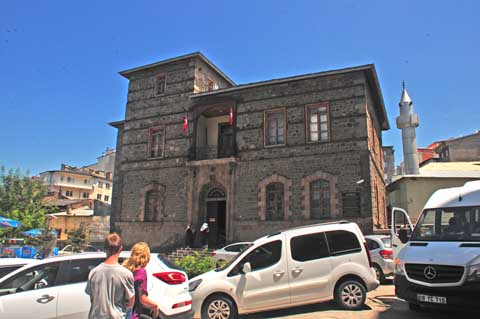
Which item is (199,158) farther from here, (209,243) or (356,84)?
(356,84)

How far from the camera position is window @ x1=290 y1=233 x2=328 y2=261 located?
7108mm

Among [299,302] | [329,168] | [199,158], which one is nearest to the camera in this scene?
[299,302]

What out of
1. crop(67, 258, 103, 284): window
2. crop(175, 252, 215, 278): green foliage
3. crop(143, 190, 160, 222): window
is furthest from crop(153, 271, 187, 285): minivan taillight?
crop(143, 190, 160, 222): window

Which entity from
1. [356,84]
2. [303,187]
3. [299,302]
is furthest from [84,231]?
[299,302]

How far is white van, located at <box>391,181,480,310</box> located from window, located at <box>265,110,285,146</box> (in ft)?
35.6

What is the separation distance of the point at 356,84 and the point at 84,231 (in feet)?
77.1

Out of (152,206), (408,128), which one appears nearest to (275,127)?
(152,206)

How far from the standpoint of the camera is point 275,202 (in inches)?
671

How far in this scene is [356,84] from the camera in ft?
54.0

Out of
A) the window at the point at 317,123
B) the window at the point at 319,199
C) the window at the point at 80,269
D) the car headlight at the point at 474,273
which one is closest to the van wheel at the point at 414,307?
the car headlight at the point at 474,273

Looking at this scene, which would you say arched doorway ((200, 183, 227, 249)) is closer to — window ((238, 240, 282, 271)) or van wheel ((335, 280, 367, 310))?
window ((238, 240, 282, 271))

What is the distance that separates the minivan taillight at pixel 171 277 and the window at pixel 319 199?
37.0ft

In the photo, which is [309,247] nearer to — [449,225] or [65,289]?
[449,225]

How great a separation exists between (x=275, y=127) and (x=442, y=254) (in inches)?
507
